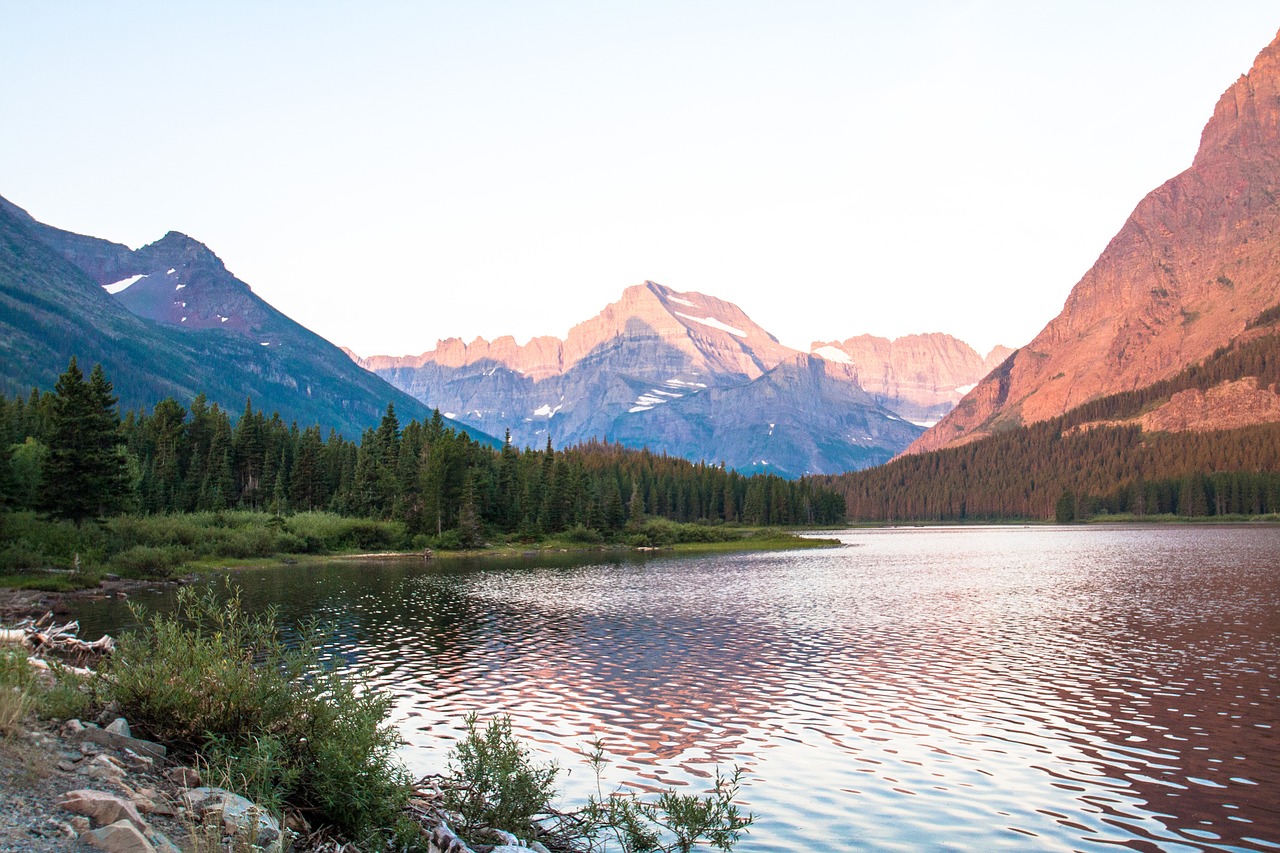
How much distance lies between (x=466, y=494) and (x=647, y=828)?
114 meters

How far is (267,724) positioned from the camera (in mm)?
16938

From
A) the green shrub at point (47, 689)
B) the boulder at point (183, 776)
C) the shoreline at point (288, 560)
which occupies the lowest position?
the shoreline at point (288, 560)

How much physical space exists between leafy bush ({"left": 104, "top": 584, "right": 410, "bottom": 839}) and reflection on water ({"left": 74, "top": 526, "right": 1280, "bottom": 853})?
23.6 ft

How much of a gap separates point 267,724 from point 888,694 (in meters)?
22.1

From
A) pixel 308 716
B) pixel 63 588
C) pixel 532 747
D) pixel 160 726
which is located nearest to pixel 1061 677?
pixel 532 747

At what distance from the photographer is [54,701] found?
16609mm

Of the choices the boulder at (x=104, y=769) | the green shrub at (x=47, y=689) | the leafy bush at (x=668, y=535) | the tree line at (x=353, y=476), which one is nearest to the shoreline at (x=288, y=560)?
the leafy bush at (x=668, y=535)

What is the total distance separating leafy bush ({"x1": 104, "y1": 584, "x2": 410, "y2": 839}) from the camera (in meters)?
15.1

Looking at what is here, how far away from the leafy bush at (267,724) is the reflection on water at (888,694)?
7.20 meters

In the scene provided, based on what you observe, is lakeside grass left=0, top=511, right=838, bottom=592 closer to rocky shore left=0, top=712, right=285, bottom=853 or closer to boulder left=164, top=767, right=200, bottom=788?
rocky shore left=0, top=712, right=285, bottom=853

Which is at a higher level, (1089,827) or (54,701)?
(54,701)

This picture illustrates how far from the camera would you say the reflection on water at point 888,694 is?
65.6 feet

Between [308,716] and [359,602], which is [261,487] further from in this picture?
[308,716]

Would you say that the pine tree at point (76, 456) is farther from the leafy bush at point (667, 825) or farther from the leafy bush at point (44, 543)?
the leafy bush at point (667, 825)
